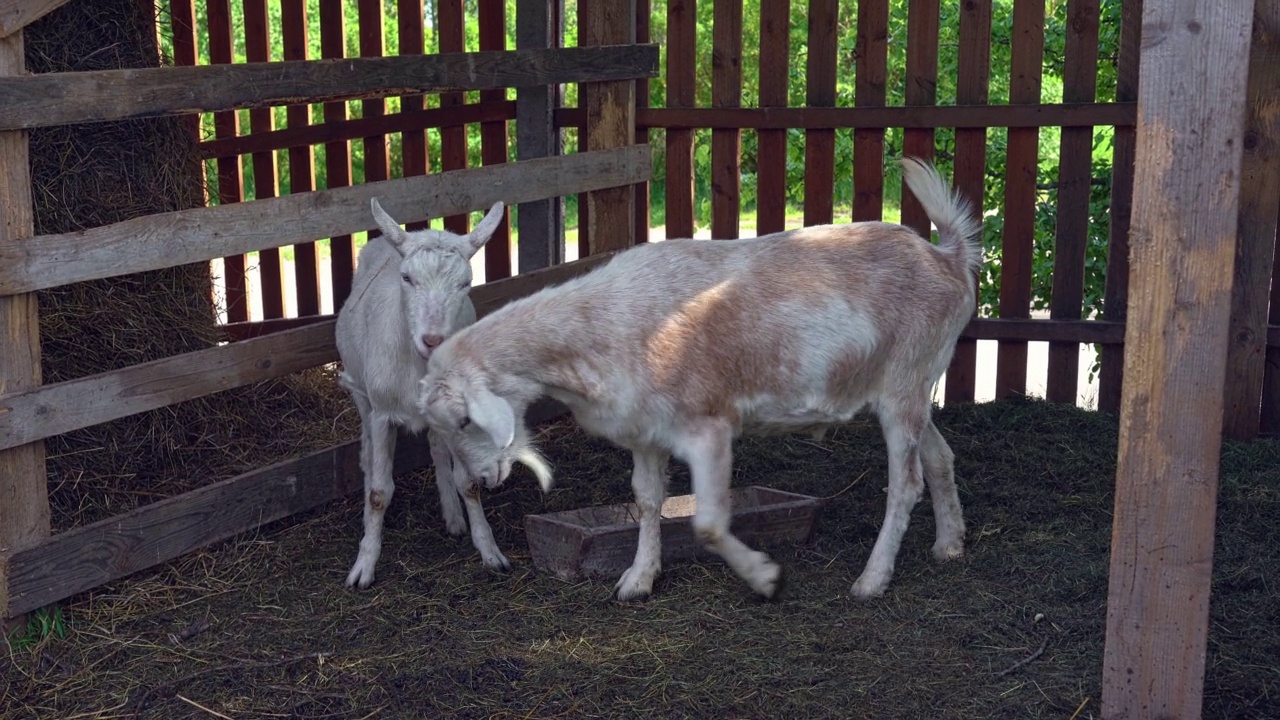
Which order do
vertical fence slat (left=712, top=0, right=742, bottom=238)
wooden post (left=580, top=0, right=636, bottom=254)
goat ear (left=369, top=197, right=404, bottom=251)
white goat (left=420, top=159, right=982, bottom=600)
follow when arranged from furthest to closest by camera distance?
vertical fence slat (left=712, top=0, right=742, bottom=238) → wooden post (left=580, top=0, right=636, bottom=254) → goat ear (left=369, top=197, right=404, bottom=251) → white goat (left=420, top=159, right=982, bottom=600)

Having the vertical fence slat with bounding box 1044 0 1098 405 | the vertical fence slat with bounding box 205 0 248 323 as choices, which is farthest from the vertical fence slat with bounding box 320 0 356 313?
the vertical fence slat with bounding box 1044 0 1098 405

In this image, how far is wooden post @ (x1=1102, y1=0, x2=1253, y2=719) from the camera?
292 cm

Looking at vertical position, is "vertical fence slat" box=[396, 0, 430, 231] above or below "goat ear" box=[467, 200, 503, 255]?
above

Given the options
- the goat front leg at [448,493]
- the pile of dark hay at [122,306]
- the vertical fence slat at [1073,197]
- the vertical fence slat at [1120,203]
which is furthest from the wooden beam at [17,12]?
the vertical fence slat at [1120,203]

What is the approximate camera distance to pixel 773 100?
697 centimetres

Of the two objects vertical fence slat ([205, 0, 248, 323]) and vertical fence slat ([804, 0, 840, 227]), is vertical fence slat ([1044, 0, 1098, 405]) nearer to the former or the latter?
vertical fence slat ([804, 0, 840, 227])

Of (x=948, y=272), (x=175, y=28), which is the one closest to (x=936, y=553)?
(x=948, y=272)

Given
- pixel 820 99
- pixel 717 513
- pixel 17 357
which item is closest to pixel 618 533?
pixel 717 513

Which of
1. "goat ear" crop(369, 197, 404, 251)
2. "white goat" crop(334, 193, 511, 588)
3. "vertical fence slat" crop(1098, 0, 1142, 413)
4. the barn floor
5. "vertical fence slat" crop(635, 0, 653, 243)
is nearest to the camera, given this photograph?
the barn floor

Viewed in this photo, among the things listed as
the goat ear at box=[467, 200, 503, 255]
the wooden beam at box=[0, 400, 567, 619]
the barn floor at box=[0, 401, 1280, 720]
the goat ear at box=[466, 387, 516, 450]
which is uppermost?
the goat ear at box=[467, 200, 503, 255]

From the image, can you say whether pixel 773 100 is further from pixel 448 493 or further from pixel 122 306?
pixel 122 306

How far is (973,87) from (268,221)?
3.56m

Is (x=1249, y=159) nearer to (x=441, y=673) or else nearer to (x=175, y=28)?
(x=441, y=673)

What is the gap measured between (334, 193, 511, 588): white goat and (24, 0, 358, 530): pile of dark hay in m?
0.86
